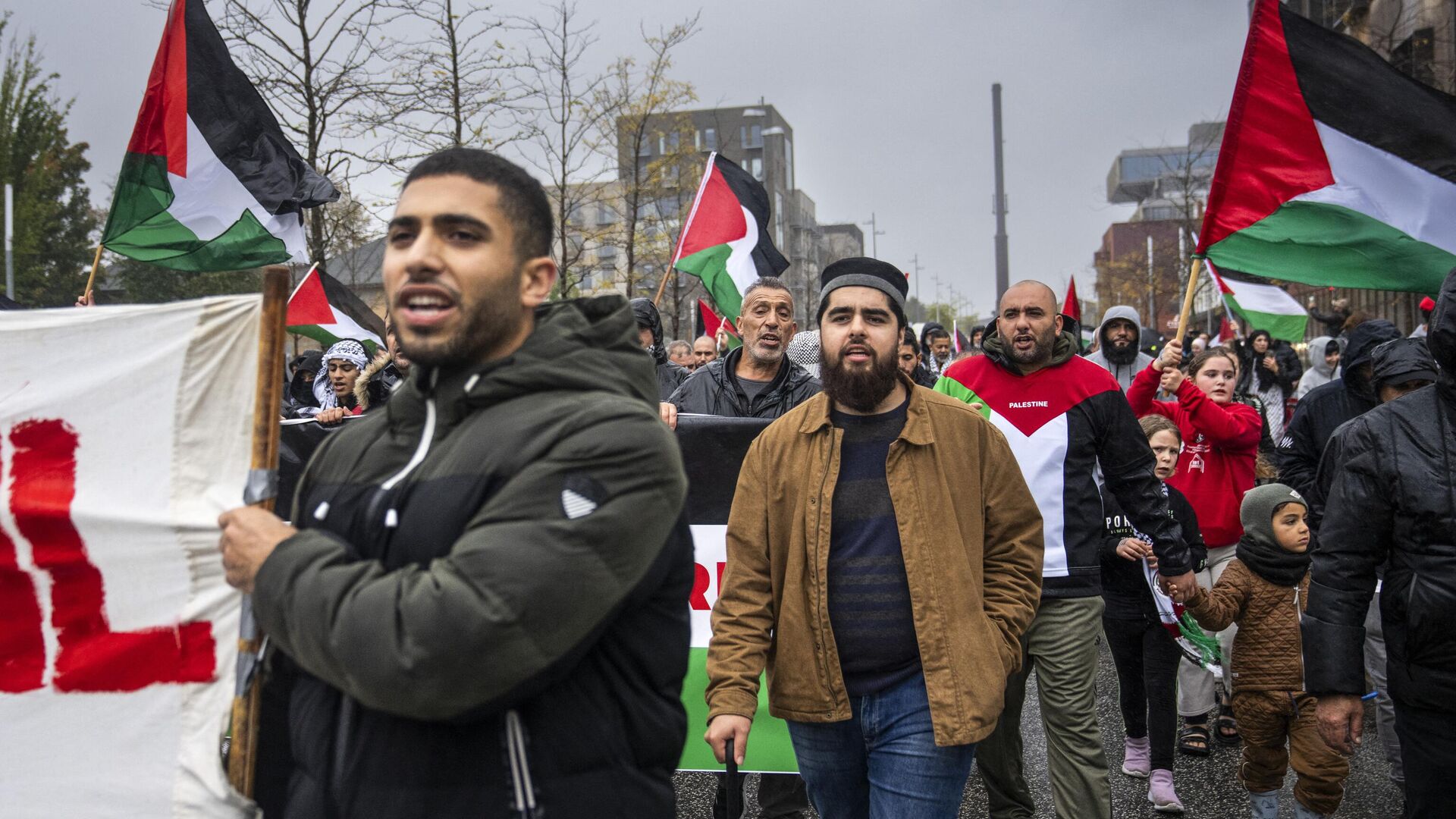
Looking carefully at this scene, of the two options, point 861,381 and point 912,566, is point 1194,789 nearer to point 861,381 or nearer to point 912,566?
point 912,566

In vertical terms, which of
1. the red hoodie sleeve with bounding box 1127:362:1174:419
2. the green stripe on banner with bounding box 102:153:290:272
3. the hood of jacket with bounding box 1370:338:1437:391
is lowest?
the red hoodie sleeve with bounding box 1127:362:1174:419

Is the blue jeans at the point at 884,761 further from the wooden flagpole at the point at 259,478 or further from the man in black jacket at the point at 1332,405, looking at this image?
the man in black jacket at the point at 1332,405

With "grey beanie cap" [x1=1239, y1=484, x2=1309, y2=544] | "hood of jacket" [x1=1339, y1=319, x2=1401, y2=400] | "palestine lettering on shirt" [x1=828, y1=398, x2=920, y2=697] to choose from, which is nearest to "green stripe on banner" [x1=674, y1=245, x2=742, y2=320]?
"hood of jacket" [x1=1339, y1=319, x2=1401, y2=400]

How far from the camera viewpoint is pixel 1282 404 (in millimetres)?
12961

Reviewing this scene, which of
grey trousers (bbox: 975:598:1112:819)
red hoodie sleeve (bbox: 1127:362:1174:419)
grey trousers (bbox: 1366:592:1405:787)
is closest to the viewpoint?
grey trousers (bbox: 975:598:1112:819)

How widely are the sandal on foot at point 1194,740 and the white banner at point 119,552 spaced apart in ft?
16.9

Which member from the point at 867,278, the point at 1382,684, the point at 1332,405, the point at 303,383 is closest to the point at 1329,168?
the point at 1332,405

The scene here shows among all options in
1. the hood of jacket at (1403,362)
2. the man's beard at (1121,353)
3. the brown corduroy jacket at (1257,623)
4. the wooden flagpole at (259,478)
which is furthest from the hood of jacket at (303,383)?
the wooden flagpole at (259,478)

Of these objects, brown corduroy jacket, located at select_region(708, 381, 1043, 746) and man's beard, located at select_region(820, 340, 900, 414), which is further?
man's beard, located at select_region(820, 340, 900, 414)

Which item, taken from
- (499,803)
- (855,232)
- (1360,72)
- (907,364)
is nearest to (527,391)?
(499,803)

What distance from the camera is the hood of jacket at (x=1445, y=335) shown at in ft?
10.9

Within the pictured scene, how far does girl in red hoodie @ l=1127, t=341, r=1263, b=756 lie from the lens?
20.8 feet

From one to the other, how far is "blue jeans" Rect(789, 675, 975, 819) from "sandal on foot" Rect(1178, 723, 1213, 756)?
336 centimetres

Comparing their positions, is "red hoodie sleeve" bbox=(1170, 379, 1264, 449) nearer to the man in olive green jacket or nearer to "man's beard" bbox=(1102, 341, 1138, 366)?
"man's beard" bbox=(1102, 341, 1138, 366)
